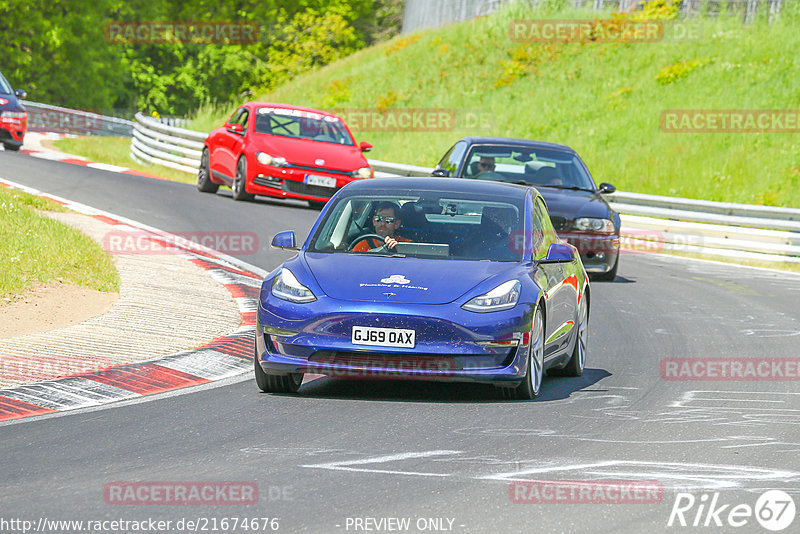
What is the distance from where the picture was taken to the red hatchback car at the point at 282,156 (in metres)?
22.0

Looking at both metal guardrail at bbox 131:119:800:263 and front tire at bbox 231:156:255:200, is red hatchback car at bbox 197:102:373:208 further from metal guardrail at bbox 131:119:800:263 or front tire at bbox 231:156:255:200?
metal guardrail at bbox 131:119:800:263

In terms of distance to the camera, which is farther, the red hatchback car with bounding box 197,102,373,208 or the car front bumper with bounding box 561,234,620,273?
the red hatchback car with bounding box 197,102,373,208

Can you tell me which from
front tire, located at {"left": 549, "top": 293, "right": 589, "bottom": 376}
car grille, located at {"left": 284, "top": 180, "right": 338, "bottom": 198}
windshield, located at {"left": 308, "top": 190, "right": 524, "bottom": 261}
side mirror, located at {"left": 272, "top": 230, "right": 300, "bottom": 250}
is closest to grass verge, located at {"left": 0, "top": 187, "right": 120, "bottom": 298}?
side mirror, located at {"left": 272, "top": 230, "right": 300, "bottom": 250}

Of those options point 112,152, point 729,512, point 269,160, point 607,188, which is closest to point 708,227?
point 607,188

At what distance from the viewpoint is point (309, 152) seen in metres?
22.4

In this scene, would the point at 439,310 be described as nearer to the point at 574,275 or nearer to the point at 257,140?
the point at 574,275

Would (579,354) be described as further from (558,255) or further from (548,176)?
(548,176)

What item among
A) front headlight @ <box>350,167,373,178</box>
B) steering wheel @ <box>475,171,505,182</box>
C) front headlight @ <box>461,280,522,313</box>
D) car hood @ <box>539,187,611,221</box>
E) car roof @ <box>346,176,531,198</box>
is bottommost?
front headlight @ <box>350,167,373,178</box>

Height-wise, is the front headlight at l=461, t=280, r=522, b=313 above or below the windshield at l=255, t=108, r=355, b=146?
below

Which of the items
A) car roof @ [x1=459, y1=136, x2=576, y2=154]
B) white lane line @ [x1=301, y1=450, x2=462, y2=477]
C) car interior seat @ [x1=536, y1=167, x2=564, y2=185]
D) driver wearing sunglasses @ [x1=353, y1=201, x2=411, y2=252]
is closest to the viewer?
white lane line @ [x1=301, y1=450, x2=462, y2=477]

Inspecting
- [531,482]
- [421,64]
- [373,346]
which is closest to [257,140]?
[373,346]

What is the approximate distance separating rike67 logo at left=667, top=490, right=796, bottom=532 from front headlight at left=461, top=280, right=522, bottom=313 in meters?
2.58

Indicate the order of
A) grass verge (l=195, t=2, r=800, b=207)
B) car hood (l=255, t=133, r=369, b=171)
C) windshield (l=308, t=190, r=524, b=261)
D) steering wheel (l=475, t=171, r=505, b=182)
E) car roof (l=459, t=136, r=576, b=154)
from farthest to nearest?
grass verge (l=195, t=2, r=800, b=207) → car hood (l=255, t=133, r=369, b=171) → car roof (l=459, t=136, r=576, b=154) → steering wheel (l=475, t=171, r=505, b=182) → windshield (l=308, t=190, r=524, b=261)

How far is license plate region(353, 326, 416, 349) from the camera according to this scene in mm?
8344
